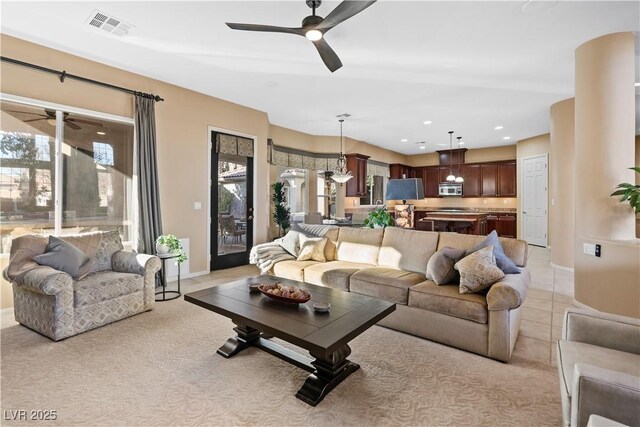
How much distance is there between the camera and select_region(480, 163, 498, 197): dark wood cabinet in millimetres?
→ 9820

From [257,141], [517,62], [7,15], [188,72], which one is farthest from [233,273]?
[517,62]

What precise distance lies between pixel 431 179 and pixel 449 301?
9.21m

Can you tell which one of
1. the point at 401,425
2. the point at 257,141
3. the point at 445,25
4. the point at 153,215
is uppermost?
the point at 445,25

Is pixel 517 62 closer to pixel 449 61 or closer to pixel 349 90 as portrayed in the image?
pixel 449 61

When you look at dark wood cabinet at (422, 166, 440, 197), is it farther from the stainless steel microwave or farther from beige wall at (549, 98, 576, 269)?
beige wall at (549, 98, 576, 269)

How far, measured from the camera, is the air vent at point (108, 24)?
302cm

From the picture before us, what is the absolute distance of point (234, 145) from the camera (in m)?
5.59

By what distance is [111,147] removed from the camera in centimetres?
425

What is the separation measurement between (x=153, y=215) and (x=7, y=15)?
2471 millimetres

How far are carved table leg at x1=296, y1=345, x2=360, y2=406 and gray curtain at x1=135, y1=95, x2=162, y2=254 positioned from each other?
3230 mm

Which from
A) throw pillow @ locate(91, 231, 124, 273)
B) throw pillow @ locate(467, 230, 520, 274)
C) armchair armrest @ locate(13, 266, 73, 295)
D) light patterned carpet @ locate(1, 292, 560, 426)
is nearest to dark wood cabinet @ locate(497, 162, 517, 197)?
throw pillow @ locate(467, 230, 520, 274)

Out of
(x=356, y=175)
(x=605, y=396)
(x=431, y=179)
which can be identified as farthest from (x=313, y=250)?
(x=431, y=179)

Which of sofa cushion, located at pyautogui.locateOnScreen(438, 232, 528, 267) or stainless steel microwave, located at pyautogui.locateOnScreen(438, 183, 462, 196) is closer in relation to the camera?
sofa cushion, located at pyautogui.locateOnScreen(438, 232, 528, 267)

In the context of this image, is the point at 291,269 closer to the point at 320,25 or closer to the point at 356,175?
the point at 320,25
